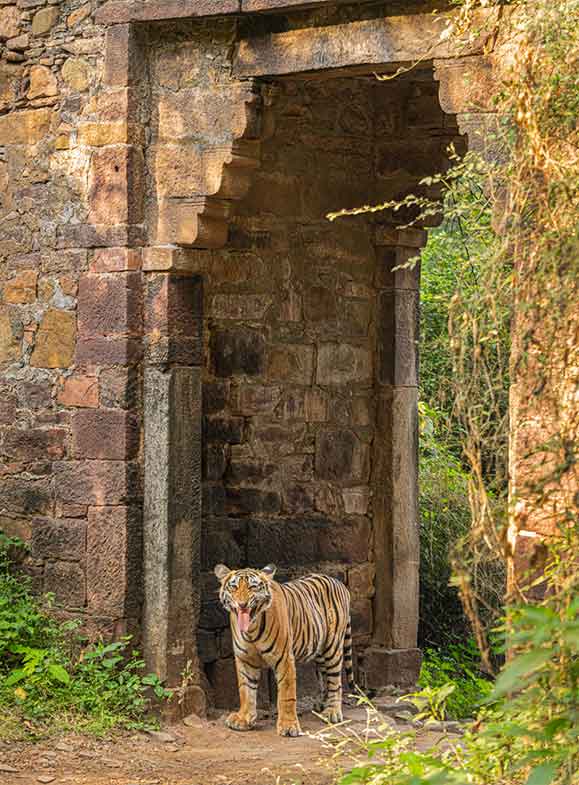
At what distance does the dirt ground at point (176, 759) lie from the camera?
22.7ft

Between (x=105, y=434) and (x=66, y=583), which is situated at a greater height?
(x=105, y=434)

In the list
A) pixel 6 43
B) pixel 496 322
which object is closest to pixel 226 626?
pixel 6 43

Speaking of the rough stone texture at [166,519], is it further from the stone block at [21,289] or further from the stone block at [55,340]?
the stone block at [21,289]

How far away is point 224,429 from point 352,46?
8.00 ft

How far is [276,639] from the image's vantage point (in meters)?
8.18

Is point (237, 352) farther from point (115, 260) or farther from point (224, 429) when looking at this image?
point (115, 260)

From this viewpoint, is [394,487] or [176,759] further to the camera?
[394,487]

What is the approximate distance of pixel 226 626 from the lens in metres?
8.84

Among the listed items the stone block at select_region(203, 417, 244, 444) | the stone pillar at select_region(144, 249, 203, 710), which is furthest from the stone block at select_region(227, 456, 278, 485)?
the stone pillar at select_region(144, 249, 203, 710)

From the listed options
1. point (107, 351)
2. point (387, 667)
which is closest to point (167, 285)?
point (107, 351)

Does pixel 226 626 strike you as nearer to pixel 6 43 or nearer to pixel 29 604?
pixel 29 604

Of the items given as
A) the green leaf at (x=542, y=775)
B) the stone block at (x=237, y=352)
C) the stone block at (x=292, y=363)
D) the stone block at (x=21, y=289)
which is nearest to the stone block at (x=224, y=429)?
the stone block at (x=237, y=352)

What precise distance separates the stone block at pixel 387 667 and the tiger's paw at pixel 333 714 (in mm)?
1403

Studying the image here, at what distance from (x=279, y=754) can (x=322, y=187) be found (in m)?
3.68
